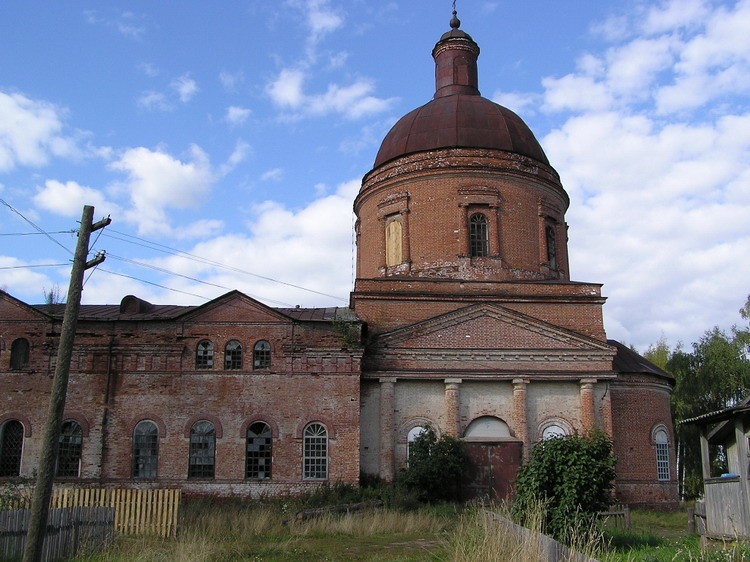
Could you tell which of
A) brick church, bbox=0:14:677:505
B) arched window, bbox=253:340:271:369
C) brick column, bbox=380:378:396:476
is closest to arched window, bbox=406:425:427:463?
brick church, bbox=0:14:677:505

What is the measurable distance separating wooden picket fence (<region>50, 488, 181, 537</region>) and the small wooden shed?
10.6 m

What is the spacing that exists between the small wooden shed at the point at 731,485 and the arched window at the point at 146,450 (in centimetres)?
1518

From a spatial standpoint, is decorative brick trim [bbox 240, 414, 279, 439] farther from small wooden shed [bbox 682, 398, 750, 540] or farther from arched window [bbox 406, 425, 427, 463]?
small wooden shed [bbox 682, 398, 750, 540]

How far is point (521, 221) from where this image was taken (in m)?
28.1

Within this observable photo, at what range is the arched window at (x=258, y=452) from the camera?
2297 cm

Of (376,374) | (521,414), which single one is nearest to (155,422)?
(376,374)

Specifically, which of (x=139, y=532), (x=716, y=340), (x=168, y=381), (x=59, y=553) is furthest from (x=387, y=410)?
(x=716, y=340)

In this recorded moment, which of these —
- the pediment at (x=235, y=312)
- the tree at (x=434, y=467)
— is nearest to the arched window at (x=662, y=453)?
the tree at (x=434, y=467)

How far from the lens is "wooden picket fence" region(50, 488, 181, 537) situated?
15.7 meters

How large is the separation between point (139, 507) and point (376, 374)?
9838 mm

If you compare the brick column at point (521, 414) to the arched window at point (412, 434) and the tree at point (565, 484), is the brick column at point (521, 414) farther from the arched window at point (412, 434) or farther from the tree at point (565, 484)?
the tree at point (565, 484)

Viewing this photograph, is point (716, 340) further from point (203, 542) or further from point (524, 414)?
point (203, 542)

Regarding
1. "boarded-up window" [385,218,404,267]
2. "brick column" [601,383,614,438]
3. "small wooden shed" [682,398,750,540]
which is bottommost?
"small wooden shed" [682,398,750,540]

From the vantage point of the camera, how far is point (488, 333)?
25062 millimetres
